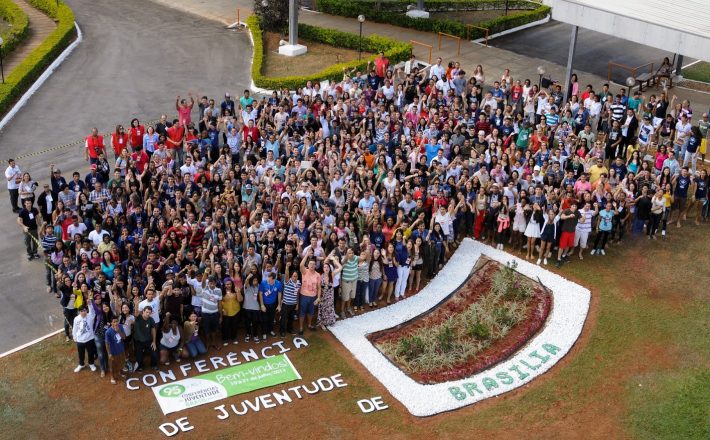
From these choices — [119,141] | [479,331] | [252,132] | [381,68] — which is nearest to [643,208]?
[479,331]

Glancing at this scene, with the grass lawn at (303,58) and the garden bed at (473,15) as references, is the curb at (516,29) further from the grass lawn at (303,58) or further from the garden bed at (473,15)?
the grass lawn at (303,58)

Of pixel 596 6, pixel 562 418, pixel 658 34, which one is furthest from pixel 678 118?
pixel 562 418

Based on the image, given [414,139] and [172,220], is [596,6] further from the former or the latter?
[172,220]

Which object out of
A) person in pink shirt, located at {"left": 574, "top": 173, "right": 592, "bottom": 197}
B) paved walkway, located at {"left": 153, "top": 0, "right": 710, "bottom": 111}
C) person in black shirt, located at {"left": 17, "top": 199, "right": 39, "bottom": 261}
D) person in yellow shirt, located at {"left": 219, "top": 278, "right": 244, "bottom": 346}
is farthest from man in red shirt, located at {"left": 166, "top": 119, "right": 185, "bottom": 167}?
paved walkway, located at {"left": 153, "top": 0, "right": 710, "bottom": 111}

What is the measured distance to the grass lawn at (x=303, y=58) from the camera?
110 feet

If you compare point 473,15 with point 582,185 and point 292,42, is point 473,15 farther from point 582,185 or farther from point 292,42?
point 582,185

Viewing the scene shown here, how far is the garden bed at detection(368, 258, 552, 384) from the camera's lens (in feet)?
58.3

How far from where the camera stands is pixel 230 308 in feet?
57.8

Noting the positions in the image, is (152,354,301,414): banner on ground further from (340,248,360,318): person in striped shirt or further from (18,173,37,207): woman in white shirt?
(18,173,37,207): woman in white shirt

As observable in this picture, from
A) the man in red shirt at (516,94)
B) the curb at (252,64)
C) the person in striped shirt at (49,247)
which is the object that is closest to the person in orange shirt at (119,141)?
the person in striped shirt at (49,247)

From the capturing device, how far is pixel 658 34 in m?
27.1

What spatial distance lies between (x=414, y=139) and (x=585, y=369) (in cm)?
893

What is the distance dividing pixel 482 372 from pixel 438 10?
88.4ft

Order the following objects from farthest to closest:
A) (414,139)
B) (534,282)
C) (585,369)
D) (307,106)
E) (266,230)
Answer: (307,106) → (414,139) → (534,282) → (266,230) → (585,369)
